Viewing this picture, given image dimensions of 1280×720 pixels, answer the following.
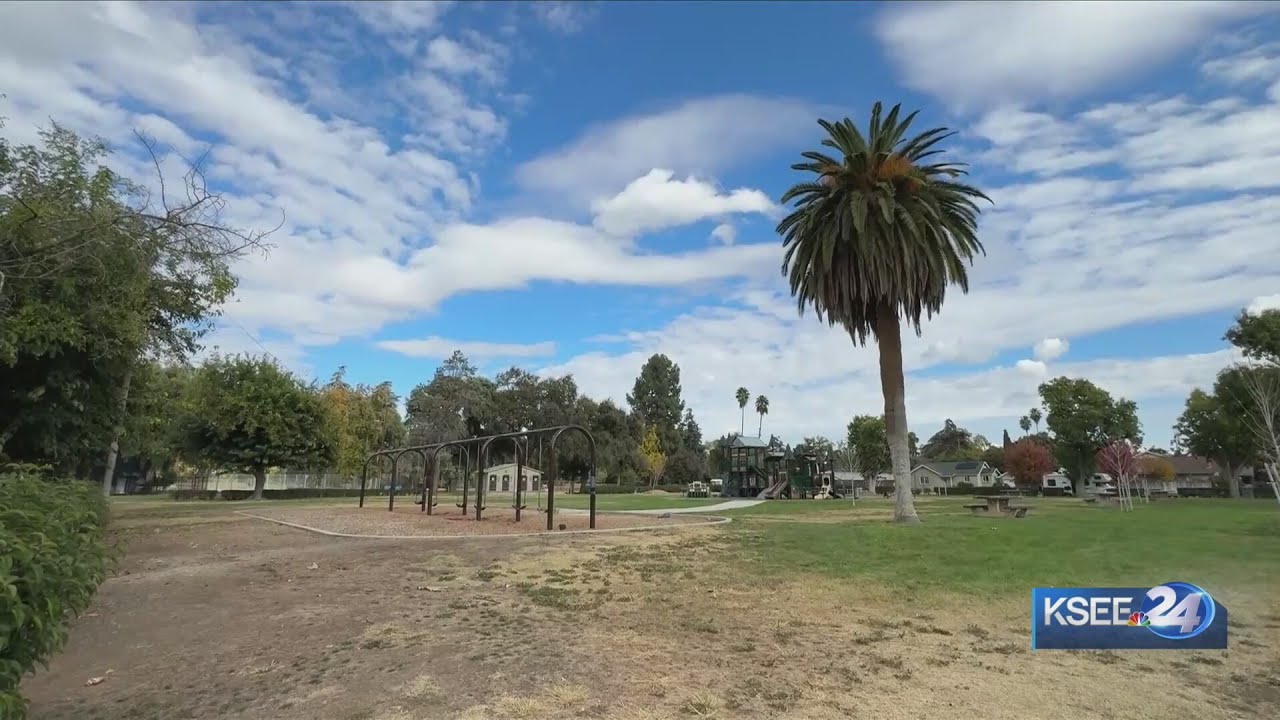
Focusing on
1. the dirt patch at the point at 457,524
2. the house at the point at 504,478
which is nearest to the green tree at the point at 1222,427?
the dirt patch at the point at 457,524

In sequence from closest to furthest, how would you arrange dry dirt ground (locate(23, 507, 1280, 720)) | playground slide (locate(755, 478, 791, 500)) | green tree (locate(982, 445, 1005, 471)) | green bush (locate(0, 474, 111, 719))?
green bush (locate(0, 474, 111, 719)), dry dirt ground (locate(23, 507, 1280, 720)), playground slide (locate(755, 478, 791, 500)), green tree (locate(982, 445, 1005, 471))

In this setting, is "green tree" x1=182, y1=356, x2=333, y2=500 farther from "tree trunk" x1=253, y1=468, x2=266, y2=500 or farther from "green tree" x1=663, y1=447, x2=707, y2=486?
"green tree" x1=663, y1=447, x2=707, y2=486

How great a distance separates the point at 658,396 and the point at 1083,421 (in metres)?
48.1

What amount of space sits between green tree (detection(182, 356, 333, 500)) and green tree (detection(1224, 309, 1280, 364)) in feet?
189

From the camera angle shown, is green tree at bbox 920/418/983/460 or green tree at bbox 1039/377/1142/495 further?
green tree at bbox 920/418/983/460

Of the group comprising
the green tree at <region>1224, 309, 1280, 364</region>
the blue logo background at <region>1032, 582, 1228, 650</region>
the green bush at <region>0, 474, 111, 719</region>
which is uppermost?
the green tree at <region>1224, 309, 1280, 364</region>

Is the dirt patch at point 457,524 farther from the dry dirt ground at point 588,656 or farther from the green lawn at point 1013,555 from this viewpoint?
the dry dirt ground at point 588,656

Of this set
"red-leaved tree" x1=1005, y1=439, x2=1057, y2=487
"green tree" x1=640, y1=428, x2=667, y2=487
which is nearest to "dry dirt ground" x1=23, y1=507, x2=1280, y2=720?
"green tree" x1=640, y1=428, x2=667, y2=487

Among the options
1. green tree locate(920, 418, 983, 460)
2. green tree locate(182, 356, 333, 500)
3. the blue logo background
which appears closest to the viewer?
the blue logo background

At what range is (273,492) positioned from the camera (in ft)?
175

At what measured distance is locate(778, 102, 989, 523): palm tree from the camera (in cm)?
2038

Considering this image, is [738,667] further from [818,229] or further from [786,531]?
[818,229]

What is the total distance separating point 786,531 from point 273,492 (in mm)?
49515

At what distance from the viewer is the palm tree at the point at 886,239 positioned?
66.8 feet
